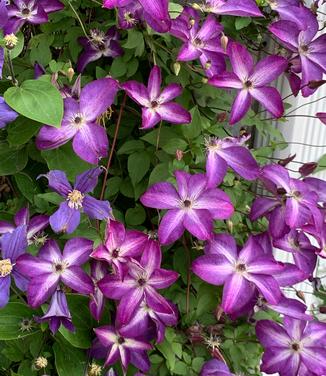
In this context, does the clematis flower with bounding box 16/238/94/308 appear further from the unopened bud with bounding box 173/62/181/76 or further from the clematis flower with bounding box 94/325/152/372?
the unopened bud with bounding box 173/62/181/76

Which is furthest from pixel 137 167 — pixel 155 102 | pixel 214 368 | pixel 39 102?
pixel 214 368

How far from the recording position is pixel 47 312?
75cm

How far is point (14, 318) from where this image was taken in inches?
33.0

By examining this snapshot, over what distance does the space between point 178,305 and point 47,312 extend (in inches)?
10.1

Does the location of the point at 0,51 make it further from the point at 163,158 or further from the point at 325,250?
the point at 325,250

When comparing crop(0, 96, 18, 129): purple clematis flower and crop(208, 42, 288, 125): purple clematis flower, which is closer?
crop(0, 96, 18, 129): purple clematis flower

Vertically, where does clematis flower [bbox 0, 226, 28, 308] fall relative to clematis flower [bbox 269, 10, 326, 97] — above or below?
below

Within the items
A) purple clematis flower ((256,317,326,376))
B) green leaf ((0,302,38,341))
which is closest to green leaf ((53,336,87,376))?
green leaf ((0,302,38,341))

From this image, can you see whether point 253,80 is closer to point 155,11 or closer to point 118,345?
point 155,11

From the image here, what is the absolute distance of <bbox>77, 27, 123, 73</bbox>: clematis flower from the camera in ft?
2.88

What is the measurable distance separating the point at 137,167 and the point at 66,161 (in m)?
0.11

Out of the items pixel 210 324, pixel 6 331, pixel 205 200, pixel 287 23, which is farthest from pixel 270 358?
pixel 287 23

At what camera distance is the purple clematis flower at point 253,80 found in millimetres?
840

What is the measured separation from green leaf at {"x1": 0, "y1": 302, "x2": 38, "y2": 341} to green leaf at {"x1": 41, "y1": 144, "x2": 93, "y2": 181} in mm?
191
